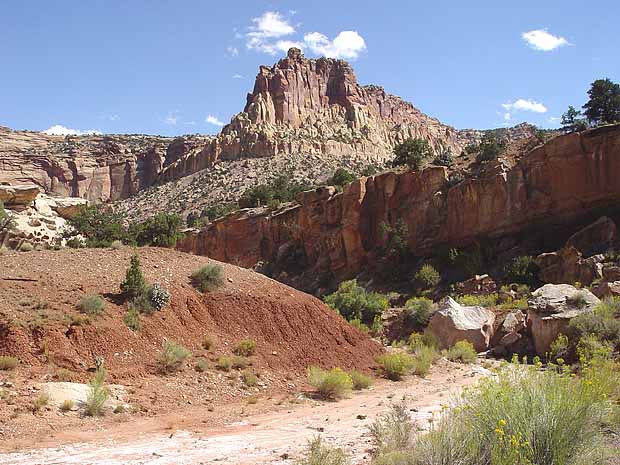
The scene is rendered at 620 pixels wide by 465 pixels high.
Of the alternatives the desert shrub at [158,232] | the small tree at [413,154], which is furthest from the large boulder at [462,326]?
the desert shrub at [158,232]

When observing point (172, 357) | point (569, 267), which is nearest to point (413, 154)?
point (569, 267)

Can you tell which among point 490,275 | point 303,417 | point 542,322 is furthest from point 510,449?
point 490,275

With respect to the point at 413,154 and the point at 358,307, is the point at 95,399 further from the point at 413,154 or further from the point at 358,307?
the point at 413,154

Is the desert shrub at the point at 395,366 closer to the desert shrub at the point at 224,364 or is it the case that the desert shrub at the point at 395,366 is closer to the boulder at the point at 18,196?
the desert shrub at the point at 224,364

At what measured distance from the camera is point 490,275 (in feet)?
99.6

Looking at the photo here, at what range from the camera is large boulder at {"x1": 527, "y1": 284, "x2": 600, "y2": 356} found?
16656mm

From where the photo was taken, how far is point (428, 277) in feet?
106

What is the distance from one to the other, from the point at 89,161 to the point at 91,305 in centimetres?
13478

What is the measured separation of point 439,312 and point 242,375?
Result: 10.0 m

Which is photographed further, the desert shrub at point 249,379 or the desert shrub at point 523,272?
the desert shrub at point 523,272

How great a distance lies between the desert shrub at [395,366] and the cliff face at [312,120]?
87.2 meters

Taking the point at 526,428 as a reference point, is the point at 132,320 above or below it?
above

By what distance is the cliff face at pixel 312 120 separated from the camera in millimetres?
104438

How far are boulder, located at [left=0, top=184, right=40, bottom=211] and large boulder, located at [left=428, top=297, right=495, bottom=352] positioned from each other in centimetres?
3460
